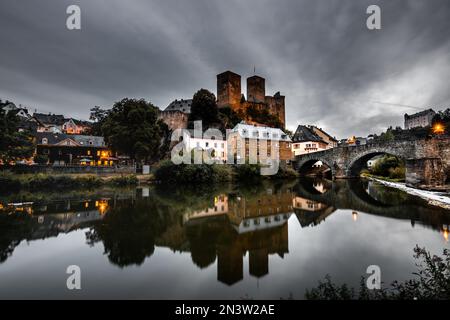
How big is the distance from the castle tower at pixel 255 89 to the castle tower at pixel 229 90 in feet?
18.7

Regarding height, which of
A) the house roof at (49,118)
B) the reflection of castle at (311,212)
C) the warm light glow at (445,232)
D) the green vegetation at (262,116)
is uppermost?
the house roof at (49,118)

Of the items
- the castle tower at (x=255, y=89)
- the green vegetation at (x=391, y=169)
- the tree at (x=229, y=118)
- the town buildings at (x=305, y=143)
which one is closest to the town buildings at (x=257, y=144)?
the tree at (x=229, y=118)

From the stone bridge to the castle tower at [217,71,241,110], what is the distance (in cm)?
3177

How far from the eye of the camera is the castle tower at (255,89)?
64550 mm

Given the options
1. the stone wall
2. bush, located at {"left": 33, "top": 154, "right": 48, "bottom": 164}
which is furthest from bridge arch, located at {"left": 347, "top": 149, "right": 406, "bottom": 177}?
bush, located at {"left": 33, "top": 154, "right": 48, "bottom": 164}

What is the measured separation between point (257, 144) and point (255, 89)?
93.9 feet

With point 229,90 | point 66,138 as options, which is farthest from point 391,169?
point 66,138

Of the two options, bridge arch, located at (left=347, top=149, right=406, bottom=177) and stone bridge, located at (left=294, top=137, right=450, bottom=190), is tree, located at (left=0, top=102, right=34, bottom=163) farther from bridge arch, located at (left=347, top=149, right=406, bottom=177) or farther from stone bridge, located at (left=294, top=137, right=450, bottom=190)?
bridge arch, located at (left=347, top=149, right=406, bottom=177)

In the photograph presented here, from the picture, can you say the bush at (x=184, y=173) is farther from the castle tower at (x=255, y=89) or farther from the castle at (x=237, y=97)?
the castle tower at (x=255, y=89)

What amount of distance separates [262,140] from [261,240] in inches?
1496

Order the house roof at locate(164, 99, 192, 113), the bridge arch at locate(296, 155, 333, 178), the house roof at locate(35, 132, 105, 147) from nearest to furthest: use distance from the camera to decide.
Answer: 1. the house roof at locate(35, 132, 105, 147)
2. the bridge arch at locate(296, 155, 333, 178)
3. the house roof at locate(164, 99, 192, 113)

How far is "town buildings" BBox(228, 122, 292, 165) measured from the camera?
40.8 m

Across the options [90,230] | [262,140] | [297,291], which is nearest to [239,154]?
[262,140]
